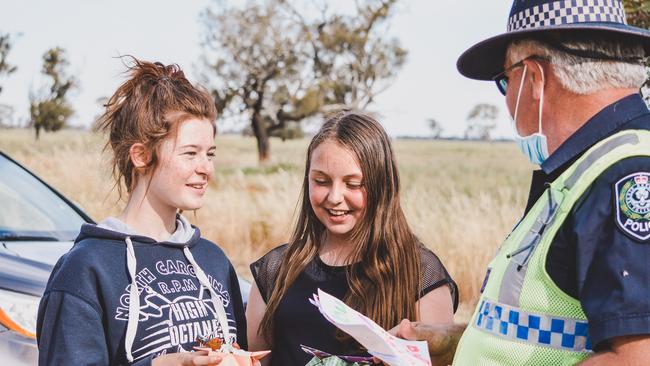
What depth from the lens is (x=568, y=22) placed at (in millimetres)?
1946

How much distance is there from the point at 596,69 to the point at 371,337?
33.0 inches

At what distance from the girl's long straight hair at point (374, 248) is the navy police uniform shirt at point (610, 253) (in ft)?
3.46

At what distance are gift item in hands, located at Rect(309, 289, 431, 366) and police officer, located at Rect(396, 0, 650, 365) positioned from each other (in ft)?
0.51

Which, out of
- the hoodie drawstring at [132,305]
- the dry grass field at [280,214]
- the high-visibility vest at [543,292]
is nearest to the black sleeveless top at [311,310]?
the hoodie drawstring at [132,305]

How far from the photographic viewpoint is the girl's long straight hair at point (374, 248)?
9.00 ft

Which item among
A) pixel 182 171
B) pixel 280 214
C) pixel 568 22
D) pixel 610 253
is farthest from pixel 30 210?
pixel 280 214

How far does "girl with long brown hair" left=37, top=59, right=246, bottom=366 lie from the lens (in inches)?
90.0

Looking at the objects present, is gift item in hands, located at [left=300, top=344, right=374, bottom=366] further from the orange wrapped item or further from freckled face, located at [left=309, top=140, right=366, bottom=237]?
freckled face, located at [left=309, top=140, right=366, bottom=237]

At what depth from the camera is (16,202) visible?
4668 millimetres

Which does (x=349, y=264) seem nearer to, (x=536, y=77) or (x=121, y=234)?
(x=121, y=234)

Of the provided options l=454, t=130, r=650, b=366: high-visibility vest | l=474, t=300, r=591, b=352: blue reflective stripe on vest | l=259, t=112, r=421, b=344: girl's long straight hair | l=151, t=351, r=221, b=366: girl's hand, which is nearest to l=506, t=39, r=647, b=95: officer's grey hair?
l=454, t=130, r=650, b=366: high-visibility vest

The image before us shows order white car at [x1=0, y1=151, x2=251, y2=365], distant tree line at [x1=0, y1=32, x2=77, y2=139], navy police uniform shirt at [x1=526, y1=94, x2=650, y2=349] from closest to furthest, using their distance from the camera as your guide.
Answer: navy police uniform shirt at [x1=526, y1=94, x2=650, y2=349]
white car at [x1=0, y1=151, x2=251, y2=365]
distant tree line at [x1=0, y1=32, x2=77, y2=139]

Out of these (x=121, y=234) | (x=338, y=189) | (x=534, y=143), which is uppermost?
(x=534, y=143)

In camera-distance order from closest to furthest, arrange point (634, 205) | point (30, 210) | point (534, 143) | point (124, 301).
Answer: point (634, 205)
point (534, 143)
point (124, 301)
point (30, 210)
